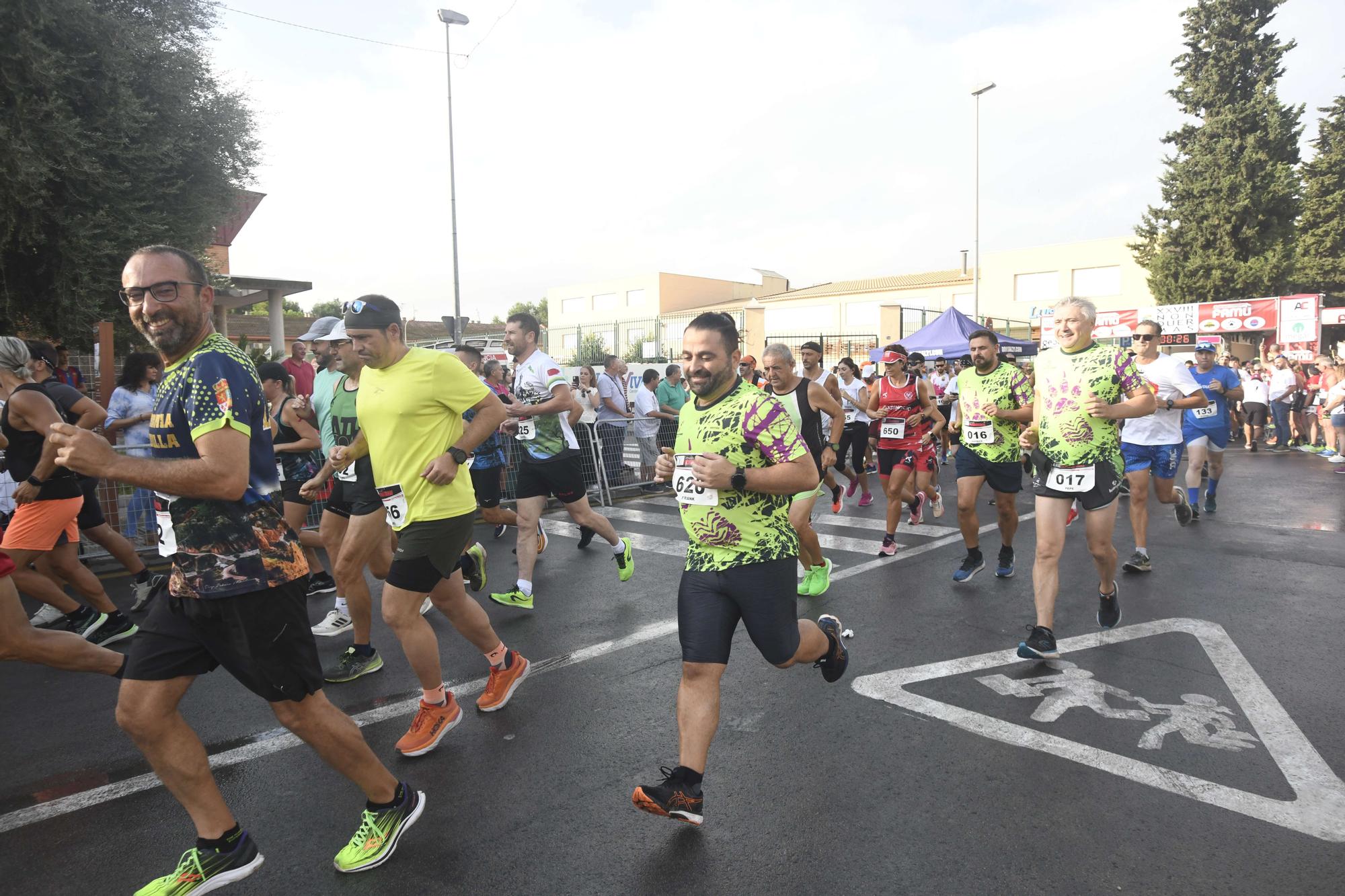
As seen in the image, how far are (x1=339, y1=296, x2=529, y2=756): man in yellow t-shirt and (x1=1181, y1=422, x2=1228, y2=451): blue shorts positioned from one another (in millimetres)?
8485

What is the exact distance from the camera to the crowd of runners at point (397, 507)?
8.41ft

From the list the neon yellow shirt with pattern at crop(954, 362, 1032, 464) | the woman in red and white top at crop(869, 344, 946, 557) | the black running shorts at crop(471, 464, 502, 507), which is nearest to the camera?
the neon yellow shirt with pattern at crop(954, 362, 1032, 464)

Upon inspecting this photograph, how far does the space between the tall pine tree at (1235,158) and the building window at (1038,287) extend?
35.6 ft

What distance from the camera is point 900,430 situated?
26.3 feet

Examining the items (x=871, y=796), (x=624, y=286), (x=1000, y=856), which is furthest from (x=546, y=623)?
(x=624, y=286)

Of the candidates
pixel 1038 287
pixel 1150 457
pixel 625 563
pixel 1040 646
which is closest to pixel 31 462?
pixel 625 563

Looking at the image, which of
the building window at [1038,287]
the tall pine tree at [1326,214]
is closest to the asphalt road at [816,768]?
the tall pine tree at [1326,214]

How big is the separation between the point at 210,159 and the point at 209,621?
13487 mm

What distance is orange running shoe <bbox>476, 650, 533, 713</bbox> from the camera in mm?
4113

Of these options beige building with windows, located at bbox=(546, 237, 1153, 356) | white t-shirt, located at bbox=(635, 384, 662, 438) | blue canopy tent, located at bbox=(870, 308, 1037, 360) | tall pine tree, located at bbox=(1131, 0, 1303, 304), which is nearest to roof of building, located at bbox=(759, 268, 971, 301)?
beige building with windows, located at bbox=(546, 237, 1153, 356)

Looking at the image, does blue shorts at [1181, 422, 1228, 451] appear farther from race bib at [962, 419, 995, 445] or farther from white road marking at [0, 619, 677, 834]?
white road marking at [0, 619, 677, 834]

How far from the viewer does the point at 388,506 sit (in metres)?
3.73

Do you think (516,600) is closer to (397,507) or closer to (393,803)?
(397,507)

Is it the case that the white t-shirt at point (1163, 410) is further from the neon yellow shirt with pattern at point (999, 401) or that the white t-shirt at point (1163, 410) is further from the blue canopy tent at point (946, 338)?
the blue canopy tent at point (946, 338)
